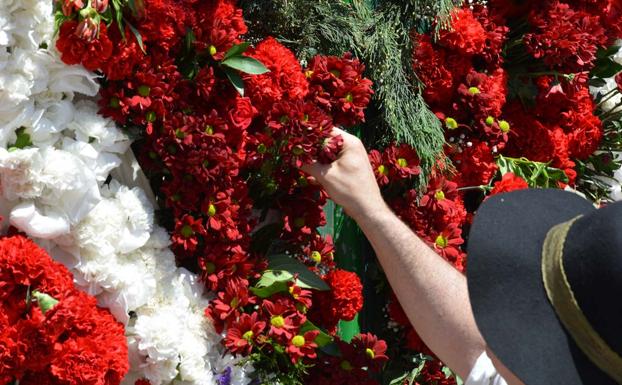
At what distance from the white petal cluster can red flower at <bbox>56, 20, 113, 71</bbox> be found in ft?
0.10

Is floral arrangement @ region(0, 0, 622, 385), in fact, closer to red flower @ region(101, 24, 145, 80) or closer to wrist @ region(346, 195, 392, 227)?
red flower @ region(101, 24, 145, 80)

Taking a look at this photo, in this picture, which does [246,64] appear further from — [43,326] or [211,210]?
[43,326]

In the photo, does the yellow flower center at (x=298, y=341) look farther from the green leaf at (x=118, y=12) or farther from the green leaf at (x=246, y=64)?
the green leaf at (x=118, y=12)

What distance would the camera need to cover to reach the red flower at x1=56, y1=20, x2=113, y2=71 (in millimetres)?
1761

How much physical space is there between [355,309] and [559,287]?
3.76 ft

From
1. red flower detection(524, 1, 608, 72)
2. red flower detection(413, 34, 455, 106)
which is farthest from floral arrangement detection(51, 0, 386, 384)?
red flower detection(524, 1, 608, 72)

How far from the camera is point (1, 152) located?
1.69 meters

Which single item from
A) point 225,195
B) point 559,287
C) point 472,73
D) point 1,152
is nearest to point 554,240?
point 559,287

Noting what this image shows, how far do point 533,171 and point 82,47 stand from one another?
154cm

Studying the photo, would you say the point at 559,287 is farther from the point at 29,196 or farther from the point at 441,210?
the point at 441,210

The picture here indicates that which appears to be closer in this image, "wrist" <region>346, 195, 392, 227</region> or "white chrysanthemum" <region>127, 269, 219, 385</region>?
"white chrysanthemum" <region>127, 269, 219, 385</region>

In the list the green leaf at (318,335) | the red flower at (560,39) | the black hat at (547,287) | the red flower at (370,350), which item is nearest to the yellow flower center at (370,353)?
the red flower at (370,350)

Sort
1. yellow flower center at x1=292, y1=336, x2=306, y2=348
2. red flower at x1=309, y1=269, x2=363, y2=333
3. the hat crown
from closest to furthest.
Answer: the hat crown → yellow flower center at x1=292, y1=336, x2=306, y2=348 → red flower at x1=309, y1=269, x2=363, y2=333

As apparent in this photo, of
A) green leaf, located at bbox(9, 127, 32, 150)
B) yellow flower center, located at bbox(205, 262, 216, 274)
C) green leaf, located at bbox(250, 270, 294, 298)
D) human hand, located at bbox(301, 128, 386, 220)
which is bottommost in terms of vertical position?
green leaf, located at bbox(250, 270, 294, 298)
